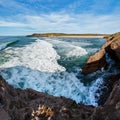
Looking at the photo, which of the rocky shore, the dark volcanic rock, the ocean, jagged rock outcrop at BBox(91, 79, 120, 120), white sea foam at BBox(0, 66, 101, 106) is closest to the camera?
jagged rock outcrop at BBox(91, 79, 120, 120)

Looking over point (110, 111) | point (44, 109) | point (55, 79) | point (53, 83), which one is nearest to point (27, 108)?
point (44, 109)

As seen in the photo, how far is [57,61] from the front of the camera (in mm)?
19219

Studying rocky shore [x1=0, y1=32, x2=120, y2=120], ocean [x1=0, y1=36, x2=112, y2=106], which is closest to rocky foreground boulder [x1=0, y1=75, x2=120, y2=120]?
rocky shore [x1=0, y1=32, x2=120, y2=120]

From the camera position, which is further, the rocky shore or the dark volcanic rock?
the dark volcanic rock

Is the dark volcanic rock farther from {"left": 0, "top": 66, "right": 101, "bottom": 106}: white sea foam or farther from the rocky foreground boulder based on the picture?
{"left": 0, "top": 66, "right": 101, "bottom": 106}: white sea foam

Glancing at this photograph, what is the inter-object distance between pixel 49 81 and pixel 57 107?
887 centimetres

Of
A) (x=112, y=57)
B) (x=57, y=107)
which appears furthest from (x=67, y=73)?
(x=57, y=107)

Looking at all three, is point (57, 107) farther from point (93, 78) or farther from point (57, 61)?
point (57, 61)

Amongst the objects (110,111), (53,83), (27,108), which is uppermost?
(110,111)

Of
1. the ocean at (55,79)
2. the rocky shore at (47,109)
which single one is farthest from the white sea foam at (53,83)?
the rocky shore at (47,109)

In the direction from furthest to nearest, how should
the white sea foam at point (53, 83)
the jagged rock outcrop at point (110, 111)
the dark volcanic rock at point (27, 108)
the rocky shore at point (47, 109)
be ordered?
the white sea foam at point (53, 83) → the dark volcanic rock at point (27, 108) → the rocky shore at point (47, 109) → the jagged rock outcrop at point (110, 111)

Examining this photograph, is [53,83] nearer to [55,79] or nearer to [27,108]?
[55,79]

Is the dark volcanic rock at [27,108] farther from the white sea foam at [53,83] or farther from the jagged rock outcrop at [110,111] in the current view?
the white sea foam at [53,83]

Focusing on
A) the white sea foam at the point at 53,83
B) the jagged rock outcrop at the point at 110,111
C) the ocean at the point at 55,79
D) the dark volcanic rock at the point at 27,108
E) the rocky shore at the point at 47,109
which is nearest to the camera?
the jagged rock outcrop at the point at 110,111
